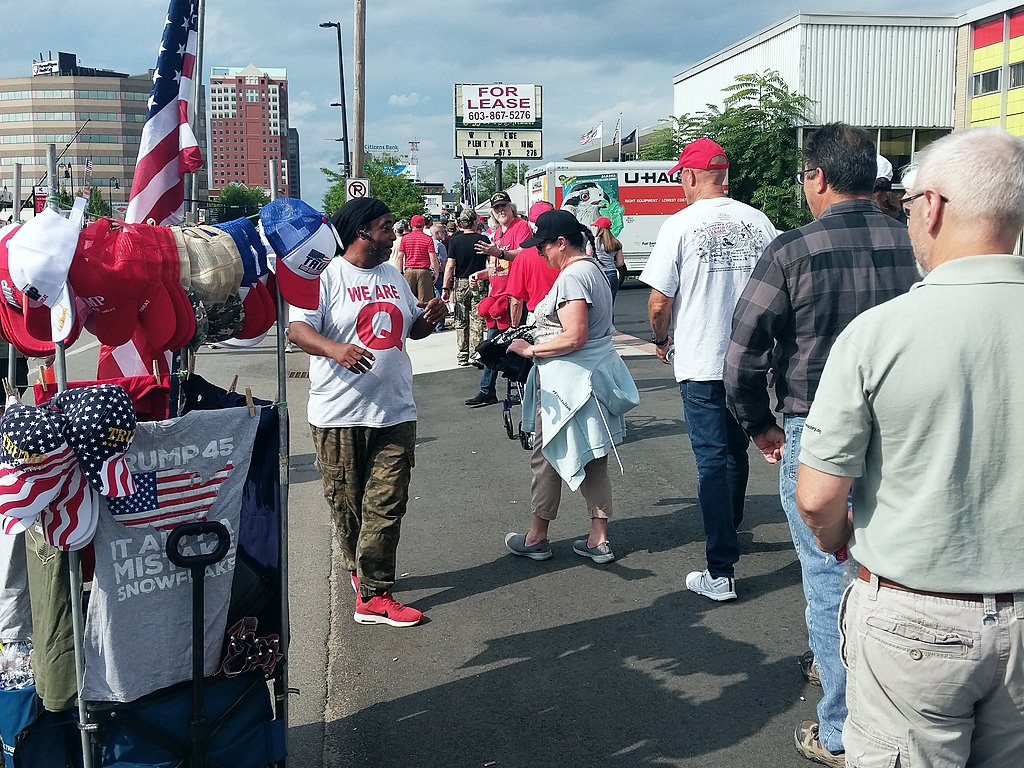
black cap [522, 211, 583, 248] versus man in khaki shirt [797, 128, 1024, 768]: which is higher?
black cap [522, 211, 583, 248]

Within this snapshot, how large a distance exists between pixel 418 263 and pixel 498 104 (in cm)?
1819

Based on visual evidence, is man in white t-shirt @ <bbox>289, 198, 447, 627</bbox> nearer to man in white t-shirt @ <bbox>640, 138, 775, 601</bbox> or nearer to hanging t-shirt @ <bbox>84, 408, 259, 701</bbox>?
man in white t-shirt @ <bbox>640, 138, 775, 601</bbox>

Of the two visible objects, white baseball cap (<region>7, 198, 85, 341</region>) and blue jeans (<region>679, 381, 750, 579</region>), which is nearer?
white baseball cap (<region>7, 198, 85, 341</region>)

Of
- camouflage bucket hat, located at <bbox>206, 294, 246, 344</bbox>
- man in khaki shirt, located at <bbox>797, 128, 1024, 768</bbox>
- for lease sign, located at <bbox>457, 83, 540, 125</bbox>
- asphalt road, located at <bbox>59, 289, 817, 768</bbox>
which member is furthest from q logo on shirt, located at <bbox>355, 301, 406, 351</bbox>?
for lease sign, located at <bbox>457, 83, 540, 125</bbox>

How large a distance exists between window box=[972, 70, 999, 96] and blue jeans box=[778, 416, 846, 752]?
30969mm

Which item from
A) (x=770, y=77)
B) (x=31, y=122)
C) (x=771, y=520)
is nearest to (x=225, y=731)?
(x=771, y=520)

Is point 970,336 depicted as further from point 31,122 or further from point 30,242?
point 31,122

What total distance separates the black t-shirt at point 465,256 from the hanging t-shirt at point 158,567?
1035 centimetres

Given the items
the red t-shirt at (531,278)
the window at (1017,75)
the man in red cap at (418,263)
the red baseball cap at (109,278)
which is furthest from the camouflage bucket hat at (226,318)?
Answer: the window at (1017,75)

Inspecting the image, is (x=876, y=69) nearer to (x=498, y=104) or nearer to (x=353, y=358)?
(x=498, y=104)

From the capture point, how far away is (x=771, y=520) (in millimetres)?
6109

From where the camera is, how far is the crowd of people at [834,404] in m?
1.97

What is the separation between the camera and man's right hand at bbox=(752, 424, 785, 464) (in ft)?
11.5

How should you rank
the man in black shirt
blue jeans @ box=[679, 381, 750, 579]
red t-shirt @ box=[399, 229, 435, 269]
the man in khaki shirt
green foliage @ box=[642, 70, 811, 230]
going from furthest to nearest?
green foliage @ box=[642, 70, 811, 230]
red t-shirt @ box=[399, 229, 435, 269]
the man in black shirt
blue jeans @ box=[679, 381, 750, 579]
the man in khaki shirt
